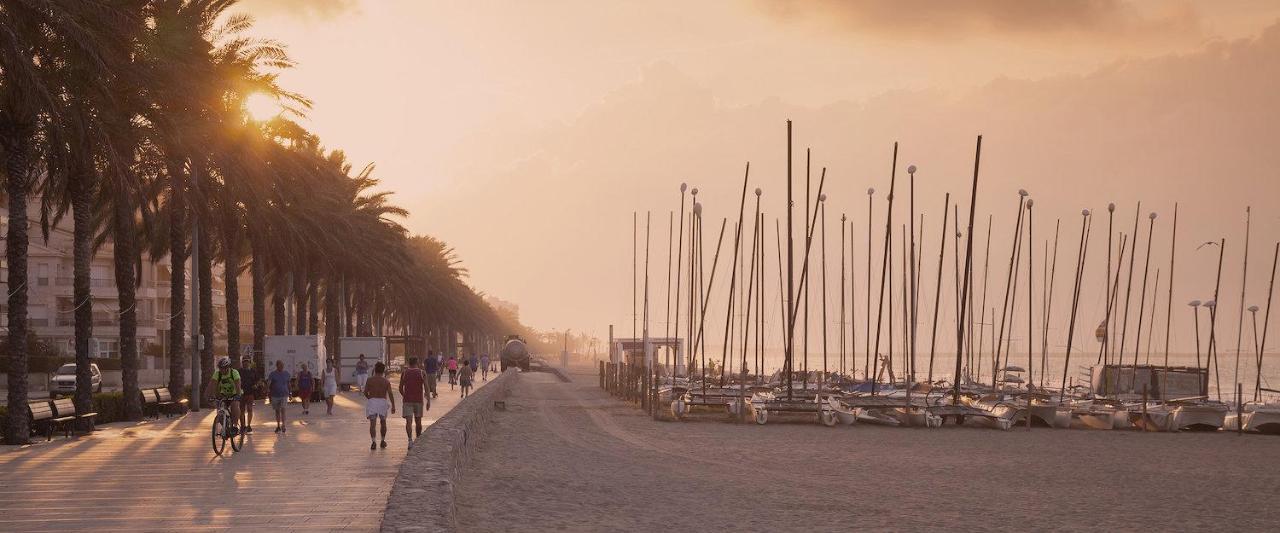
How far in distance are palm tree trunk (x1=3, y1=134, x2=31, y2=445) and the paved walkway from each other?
0.58 meters

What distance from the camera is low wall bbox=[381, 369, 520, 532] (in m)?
10.4

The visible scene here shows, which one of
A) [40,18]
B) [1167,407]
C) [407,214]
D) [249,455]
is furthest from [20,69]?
[407,214]

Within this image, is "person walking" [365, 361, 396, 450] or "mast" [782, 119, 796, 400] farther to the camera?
"mast" [782, 119, 796, 400]

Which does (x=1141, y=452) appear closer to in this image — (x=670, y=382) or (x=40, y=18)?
(x=40, y=18)

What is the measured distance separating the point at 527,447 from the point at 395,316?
69.6 m

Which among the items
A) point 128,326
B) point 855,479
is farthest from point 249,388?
point 855,479

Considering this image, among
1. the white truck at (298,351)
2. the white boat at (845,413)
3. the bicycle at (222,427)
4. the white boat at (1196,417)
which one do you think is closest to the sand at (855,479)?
the white boat at (845,413)

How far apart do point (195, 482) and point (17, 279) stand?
833cm

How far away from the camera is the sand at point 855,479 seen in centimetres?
1672

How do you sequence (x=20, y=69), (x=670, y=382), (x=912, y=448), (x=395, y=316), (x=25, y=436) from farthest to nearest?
1. (x=395, y=316)
2. (x=670, y=382)
3. (x=912, y=448)
4. (x=25, y=436)
5. (x=20, y=69)

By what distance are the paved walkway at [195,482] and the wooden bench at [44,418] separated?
27 cm

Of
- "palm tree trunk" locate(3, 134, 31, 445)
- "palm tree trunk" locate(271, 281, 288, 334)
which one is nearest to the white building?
"palm tree trunk" locate(271, 281, 288, 334)

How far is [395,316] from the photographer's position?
9500 centimetres

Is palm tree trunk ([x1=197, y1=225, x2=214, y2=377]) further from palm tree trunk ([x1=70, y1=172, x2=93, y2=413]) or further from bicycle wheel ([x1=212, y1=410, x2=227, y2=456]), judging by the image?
bicycle wheel ([x1=212, y1=410, x2=227, y2=456])
